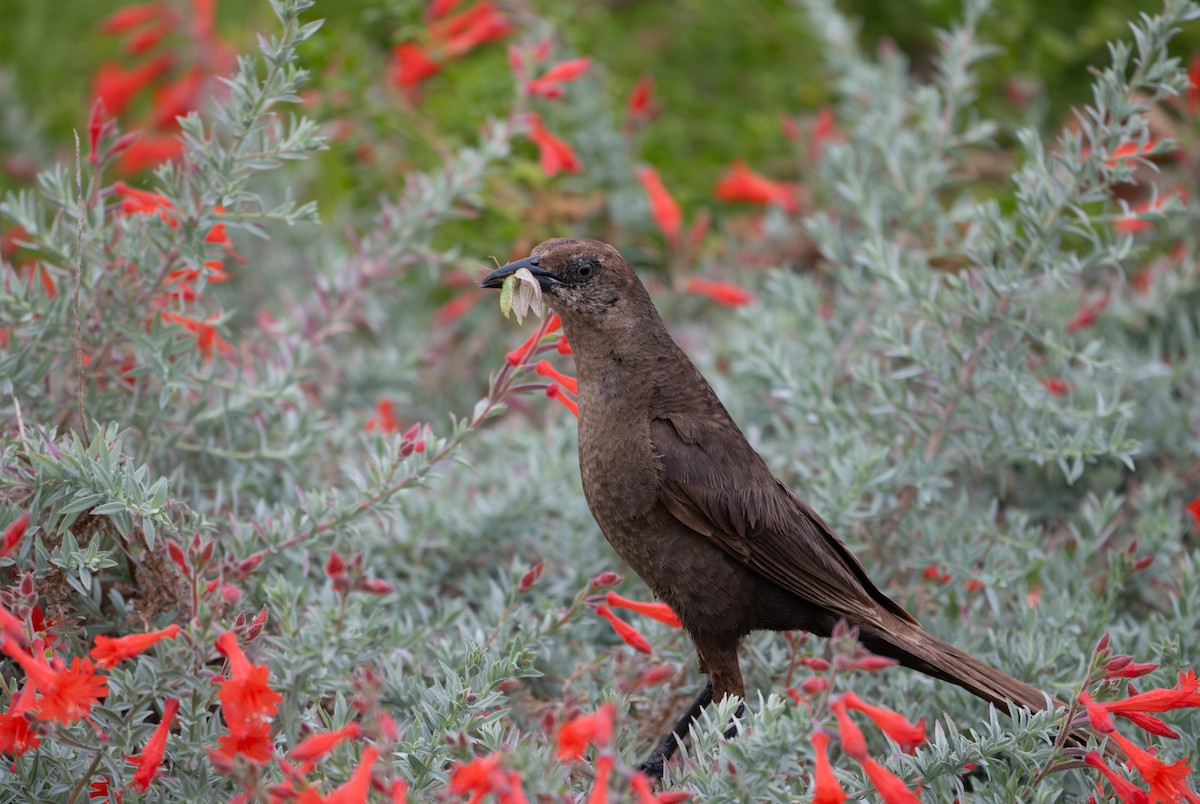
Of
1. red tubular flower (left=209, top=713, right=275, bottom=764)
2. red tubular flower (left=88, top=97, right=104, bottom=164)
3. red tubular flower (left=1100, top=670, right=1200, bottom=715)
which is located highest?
red tubular flower (left=88, top=97, right=104, bottom=164)

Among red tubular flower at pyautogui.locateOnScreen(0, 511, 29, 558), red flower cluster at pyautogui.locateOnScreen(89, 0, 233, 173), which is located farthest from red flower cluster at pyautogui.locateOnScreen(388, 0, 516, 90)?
red tubular flower at pyautogui.locateOnScreen(0, 511, 29, 558)

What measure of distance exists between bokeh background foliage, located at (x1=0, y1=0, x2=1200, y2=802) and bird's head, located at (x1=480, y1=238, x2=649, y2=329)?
0.69 ft

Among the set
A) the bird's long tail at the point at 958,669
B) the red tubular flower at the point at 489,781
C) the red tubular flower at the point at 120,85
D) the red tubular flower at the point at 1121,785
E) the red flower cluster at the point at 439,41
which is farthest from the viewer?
the red tubular flower at the point at 120,85

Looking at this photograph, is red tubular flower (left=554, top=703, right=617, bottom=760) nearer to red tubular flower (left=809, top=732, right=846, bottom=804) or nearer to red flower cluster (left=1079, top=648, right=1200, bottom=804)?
red tubular flower (left=809, top=732, right=846, bottom=804)

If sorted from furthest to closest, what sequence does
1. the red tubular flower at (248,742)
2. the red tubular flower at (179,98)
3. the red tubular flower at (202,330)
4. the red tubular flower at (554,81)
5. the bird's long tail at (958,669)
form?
the red tubular flower at (179,98) < the red tubular flower at (554,81) < the red tubular flower at (202,330) < the bird's long tail at (958,669) < the red tubular flower at (248,742)

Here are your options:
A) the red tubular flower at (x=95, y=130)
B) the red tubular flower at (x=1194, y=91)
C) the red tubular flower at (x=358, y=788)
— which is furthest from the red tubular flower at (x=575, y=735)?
the red tubular flower at (x=1194, y=91)

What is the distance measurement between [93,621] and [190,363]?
65 centimetres

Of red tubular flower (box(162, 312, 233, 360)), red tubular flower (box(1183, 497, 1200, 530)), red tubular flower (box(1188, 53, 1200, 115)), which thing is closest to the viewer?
red tubular flower (box(162, 312, 233, 360))

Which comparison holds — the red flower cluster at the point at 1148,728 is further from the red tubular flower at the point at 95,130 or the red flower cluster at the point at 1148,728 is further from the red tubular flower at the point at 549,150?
the red tubular flower at the point at 95,130

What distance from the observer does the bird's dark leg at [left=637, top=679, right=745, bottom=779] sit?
244 cm

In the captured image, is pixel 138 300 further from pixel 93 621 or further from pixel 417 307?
pixel 417 307

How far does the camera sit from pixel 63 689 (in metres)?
1.72

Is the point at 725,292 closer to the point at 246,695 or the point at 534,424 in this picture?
the point at 534,424

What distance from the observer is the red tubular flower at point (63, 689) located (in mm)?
Answer: 1694
